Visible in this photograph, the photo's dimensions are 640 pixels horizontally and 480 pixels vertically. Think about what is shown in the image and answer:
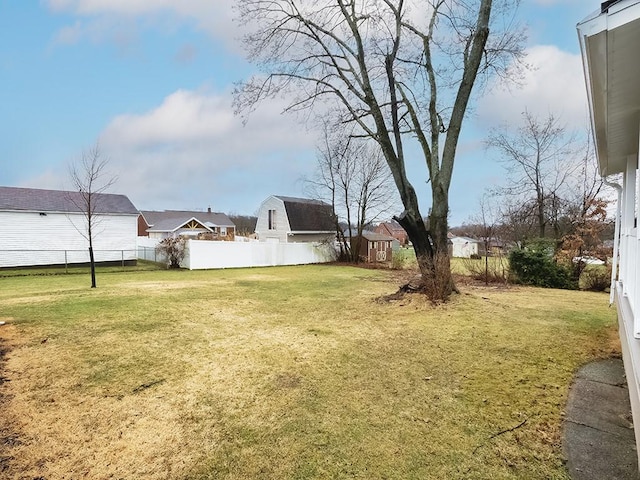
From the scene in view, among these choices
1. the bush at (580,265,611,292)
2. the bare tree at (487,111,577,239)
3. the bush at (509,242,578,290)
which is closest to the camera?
the bush at (580,265,611,292)

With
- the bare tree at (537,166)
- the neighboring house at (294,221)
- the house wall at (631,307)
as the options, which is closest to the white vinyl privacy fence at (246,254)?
the neighboring house at (294,221)

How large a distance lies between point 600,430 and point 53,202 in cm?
2453

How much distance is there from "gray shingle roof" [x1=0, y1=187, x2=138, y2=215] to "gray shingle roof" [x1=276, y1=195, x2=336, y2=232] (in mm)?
10329

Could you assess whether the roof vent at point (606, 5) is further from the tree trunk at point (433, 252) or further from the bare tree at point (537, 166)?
the bare tree at point (537, 166)

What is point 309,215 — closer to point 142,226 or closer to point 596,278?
point 596,278

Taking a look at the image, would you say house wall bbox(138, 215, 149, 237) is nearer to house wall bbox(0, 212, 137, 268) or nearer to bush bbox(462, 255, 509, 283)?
house wall bbox(0, 212, 137, 268)

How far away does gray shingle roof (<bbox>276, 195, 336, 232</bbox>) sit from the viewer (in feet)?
83.5

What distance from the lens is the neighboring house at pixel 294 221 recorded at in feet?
83.7

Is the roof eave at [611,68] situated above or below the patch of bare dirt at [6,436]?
above

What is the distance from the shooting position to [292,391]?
3.71 meters

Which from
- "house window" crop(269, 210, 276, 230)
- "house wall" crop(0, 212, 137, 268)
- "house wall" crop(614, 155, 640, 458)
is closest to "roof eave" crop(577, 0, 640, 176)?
"house wall" crop(614, 155, 640, 458)

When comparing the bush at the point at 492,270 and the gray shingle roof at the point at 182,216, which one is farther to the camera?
the gray shingle roof at the point at 182,216

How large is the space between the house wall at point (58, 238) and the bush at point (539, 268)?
19.7m

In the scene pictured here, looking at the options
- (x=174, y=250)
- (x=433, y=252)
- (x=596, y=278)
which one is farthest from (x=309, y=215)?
(x=596, y=278)
